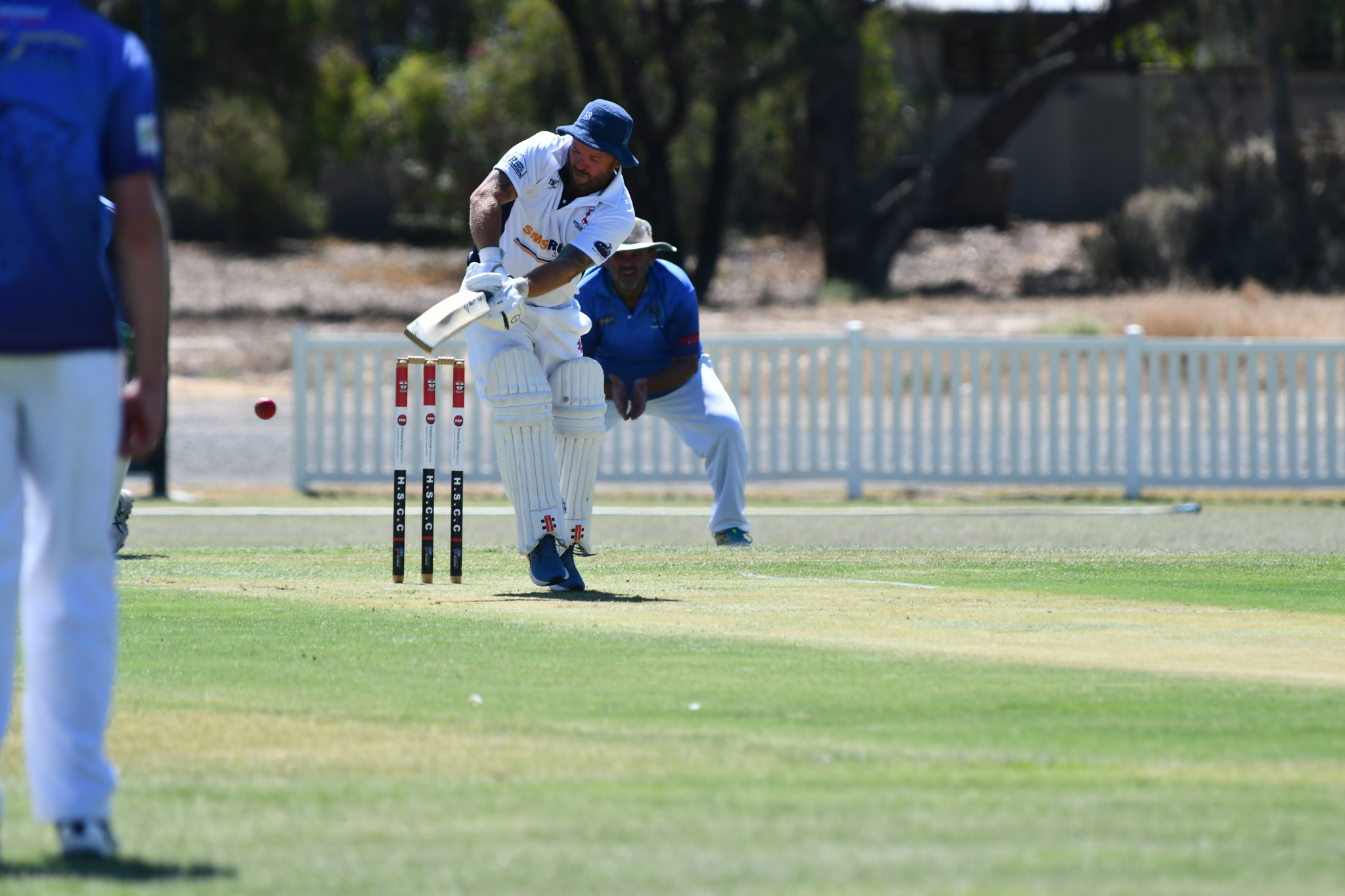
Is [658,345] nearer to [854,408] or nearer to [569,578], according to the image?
[569,578]

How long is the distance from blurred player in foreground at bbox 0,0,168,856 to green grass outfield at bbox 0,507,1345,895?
231 mm

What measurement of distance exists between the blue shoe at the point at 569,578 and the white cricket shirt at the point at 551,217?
1.01m

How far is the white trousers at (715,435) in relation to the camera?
33.2ft

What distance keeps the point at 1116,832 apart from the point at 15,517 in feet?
6.97

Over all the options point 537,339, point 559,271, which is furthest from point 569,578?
point 559,271

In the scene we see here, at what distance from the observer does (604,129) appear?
7395 mm

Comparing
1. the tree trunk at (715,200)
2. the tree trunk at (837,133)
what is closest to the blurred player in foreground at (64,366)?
the tree trunk at (837,133)

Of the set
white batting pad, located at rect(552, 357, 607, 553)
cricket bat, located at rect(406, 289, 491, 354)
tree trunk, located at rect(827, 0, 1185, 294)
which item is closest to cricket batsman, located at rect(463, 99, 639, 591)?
white batting pad, located at rect(552, 357, 607, 553)

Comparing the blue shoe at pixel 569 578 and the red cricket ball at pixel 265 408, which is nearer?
the blue shoe at pixel 569 578

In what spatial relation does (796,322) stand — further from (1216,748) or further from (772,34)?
(1216,748)

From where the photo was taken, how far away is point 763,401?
2066 cm

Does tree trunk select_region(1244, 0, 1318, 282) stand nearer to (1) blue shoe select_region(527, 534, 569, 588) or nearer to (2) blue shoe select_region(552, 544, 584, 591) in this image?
(2) blue shoe select_region(552, 544, 584, 591)

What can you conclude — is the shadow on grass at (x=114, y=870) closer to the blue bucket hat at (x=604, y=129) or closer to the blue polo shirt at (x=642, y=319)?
the blue bucket hat at (x=604, y=129)

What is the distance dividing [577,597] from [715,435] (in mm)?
2989
